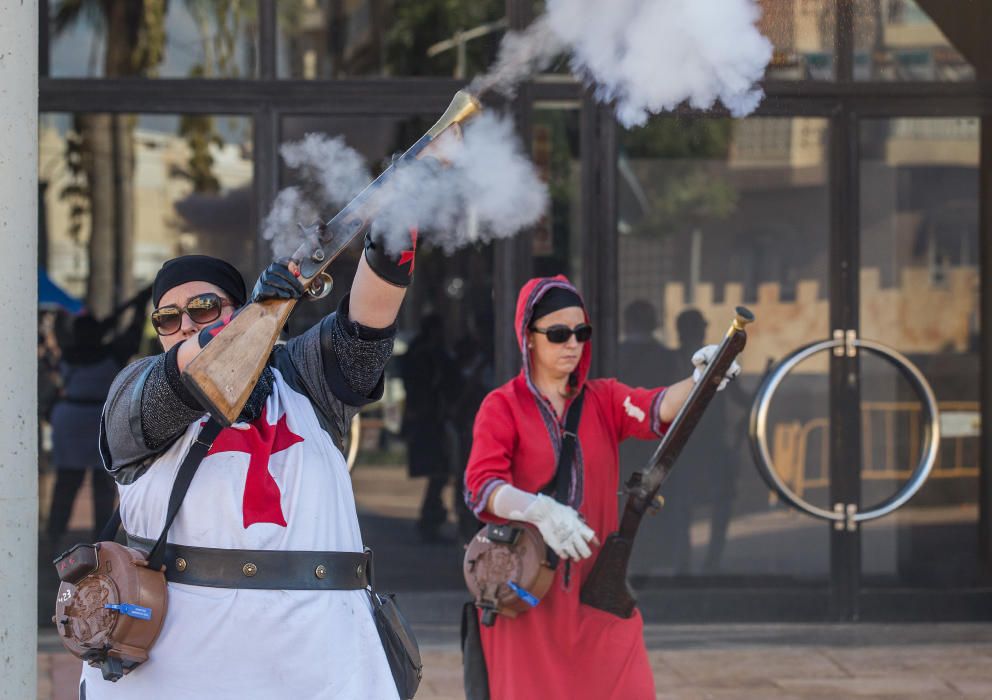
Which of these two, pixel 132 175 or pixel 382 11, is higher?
pixel 382 11

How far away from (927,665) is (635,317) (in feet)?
7.49

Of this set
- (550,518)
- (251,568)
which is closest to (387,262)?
(251,568)

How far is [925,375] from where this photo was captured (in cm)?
752

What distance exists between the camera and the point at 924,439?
7492mm

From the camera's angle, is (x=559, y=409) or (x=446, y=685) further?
(x=446, y=685)

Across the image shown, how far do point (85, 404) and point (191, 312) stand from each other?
522 centimetres

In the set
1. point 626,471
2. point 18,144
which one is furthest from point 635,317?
point 18,144

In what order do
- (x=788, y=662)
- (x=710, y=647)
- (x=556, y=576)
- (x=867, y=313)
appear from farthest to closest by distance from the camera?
(x=867, y=313), (x=710, y=647), (x=788, y=662), (x=556, y=576)

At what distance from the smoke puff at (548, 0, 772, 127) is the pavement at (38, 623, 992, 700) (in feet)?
9.51

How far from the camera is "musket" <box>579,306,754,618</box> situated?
4441 millimetres

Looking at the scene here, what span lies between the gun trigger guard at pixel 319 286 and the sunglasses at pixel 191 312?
10.2 inches

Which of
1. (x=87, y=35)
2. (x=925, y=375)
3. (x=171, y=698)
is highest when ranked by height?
(x=87, y=35)

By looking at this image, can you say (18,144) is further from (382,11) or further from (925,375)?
(925,375)

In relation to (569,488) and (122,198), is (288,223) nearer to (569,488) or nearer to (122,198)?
(569,488)
